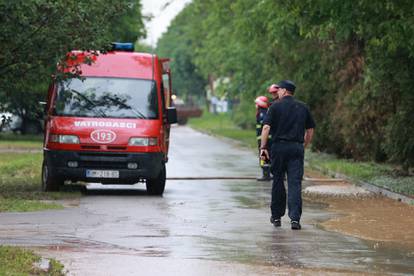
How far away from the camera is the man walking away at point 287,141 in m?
14.3

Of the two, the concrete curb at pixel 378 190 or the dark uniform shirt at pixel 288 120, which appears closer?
the dark uniform shirt at pixel 288 120

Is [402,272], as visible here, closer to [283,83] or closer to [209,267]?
[209,267]

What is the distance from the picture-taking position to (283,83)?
14.5 meters

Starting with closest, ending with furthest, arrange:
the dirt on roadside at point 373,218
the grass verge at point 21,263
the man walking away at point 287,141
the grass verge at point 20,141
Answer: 1. the grass verge at point 21,263
2. the dirt on roadside at point 373,218
3. the man walking away at point 287,141
4. the grass verge at point 20,141

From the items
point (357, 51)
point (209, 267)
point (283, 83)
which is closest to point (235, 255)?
point (209, 267)

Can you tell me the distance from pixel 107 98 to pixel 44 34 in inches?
72.2

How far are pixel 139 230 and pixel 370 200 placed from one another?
647 centimetres

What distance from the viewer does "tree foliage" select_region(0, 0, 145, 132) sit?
1853 centimetres

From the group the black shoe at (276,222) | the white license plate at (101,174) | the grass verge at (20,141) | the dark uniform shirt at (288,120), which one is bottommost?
the grass verge at (20,141)

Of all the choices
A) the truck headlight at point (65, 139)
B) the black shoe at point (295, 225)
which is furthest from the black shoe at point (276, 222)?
the truck headlight at point (65, 139)

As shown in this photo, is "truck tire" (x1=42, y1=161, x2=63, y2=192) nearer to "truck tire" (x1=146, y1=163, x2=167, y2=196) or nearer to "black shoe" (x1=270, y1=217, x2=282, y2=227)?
"truck tire" (x1=146, y1=163, x2=167, y2=196)

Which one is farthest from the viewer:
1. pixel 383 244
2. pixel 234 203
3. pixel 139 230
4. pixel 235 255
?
pixel 234 203

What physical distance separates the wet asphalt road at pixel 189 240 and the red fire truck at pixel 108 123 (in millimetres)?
542

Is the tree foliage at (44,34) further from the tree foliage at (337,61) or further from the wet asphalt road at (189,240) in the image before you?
the tree foliage at (337,61)
